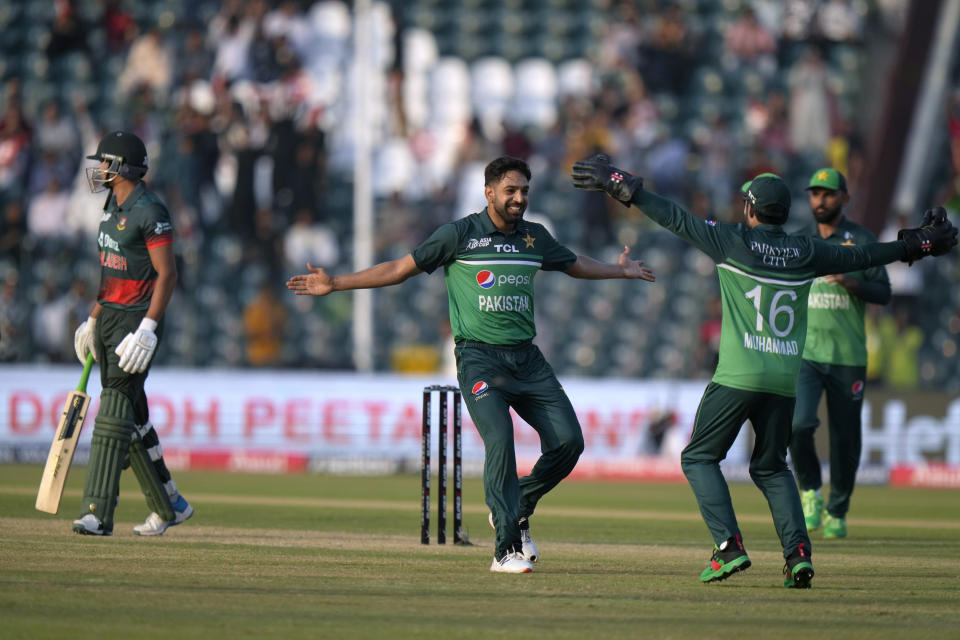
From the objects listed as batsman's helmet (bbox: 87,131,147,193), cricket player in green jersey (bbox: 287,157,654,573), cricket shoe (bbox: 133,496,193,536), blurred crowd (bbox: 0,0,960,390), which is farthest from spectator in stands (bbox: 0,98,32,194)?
cricket player in green jersey (bbox: 287,157,654,573)

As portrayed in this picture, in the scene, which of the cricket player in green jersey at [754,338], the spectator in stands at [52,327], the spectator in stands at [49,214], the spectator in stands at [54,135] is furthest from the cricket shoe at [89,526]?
the spectator in stands at [54,135]

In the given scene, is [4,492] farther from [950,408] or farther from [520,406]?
[950,408]

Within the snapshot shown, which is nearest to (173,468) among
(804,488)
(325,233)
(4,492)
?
(325,233)

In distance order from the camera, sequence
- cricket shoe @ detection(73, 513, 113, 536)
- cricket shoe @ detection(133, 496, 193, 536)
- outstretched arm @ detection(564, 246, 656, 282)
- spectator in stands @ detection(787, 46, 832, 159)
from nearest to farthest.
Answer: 1. outstretched arm @ detection(564, 246, 656, 282)
2. cricket shoe @ detection(73, 513, 113, 536)
3. cricket shoe @ detection(133, 496, 193, 536)
4. spectator in stands @ detection(787, 46, 832, 159)

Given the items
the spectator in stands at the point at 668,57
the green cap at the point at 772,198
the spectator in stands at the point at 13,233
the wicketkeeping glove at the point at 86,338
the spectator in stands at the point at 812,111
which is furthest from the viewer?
the spectator in stands at the point at 668,57

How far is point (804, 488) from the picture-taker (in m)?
12.2

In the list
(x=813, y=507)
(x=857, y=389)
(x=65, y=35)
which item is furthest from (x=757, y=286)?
(x=65, y=35)

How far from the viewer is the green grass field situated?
6.49m

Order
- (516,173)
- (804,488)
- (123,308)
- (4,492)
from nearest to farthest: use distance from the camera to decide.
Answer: (516,173) < (123,308) < (804,488) < (4,492)

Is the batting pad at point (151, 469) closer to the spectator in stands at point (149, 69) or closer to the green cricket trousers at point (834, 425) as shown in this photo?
the green cricket trousers at point (834, 425)

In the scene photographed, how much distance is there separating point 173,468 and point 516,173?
13.3 meters

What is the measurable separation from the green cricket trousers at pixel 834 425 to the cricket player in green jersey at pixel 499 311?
145 inches

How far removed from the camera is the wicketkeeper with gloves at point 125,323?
9.75 meters

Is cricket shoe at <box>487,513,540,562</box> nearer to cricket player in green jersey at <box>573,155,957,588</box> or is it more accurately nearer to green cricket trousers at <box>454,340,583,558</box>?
green cricket trousers at <box>454,340,583,558</box>
